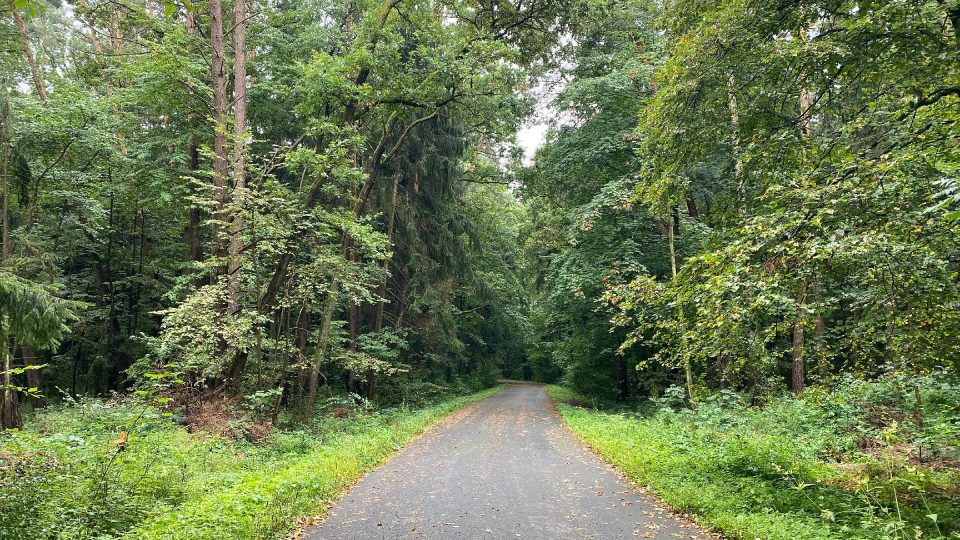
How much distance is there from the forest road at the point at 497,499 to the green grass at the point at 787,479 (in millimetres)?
493

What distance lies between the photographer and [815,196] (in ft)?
15.1

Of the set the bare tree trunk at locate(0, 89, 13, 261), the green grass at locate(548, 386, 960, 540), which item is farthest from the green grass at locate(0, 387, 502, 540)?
the bare tree trunk at locate(0, 89, 13, 261)

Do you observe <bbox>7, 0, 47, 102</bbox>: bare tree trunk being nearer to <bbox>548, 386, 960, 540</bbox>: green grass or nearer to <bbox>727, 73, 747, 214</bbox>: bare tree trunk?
<bbox>727, 73, 747, 214</bbox>: bare tree trunk

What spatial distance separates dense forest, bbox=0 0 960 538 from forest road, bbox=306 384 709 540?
464 millimetres

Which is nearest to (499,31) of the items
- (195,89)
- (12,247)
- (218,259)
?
(195,89)

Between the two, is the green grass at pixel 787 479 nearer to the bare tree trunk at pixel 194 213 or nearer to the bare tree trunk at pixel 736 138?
the bare tree trunk at pixel 736 138

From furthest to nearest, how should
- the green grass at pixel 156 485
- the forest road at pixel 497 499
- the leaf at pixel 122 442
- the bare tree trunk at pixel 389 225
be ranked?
the bare tree trunk at pixel 389 225 < the leaf at pixel 122 442 < the forest road at pixel 497 499 < the green grass at pixel 156 485

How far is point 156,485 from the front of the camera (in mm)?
5715

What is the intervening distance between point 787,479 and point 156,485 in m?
7.39

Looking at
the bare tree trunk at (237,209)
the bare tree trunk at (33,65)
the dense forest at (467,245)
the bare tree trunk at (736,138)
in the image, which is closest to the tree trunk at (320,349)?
the dense forest at (467,245)

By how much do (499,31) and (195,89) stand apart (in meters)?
8.37

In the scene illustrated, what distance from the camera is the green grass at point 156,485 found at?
14.6 feet

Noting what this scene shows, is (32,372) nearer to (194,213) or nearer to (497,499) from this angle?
(194,213)

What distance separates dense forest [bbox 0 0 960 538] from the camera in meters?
4.93
